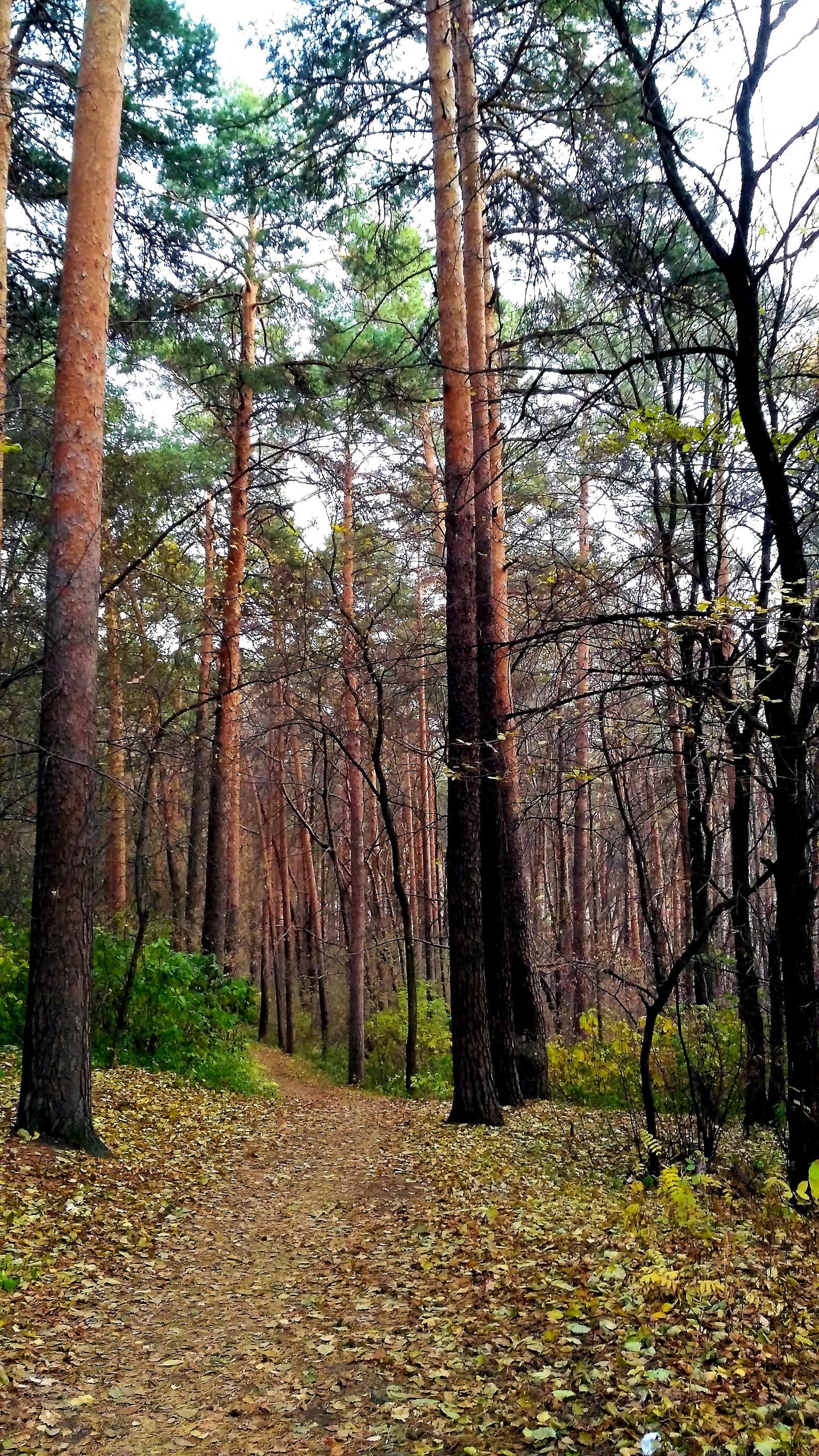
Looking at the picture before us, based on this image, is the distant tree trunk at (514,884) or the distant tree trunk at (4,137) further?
the distant tree trunk at (514,884)

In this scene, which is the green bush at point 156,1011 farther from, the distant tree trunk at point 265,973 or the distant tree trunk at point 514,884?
the distant tree trunk at point 265,973

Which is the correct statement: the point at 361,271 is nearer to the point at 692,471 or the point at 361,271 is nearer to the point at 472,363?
the point at 472,363

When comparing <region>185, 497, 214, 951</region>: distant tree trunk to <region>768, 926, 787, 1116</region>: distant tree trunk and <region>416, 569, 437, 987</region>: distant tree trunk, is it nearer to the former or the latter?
<region>416, 569, 437, 987</region>: distant tree trunk

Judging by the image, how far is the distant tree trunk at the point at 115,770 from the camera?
1645 cm

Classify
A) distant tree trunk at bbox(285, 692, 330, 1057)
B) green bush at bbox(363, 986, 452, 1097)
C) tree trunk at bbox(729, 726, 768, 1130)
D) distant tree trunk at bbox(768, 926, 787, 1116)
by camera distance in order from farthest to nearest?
distant tree trunk at bbox(285, 692, 330, 1057), green bush at bbox(363, 986, 452, 1097), tree trunk at bbox(729, 726, 768, 1130), distant tree trunk at bbox(768, 926, 787, 1116)

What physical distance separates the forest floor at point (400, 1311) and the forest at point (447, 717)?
0.03 meters

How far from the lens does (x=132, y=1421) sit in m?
3.51

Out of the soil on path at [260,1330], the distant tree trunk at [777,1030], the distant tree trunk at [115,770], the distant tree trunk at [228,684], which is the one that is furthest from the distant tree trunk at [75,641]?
the distant tree trunk at [115,770]

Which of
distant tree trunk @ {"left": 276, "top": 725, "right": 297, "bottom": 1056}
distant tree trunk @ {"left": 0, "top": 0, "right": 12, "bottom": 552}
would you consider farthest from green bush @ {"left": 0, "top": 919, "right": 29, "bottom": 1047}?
distant tree trunk @ {"left": 276, "top": 725, "right": 297, "bottom": 1056}

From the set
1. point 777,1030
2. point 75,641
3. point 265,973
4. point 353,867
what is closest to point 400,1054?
point 353,867

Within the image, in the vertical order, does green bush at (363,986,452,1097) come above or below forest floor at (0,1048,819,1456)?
below

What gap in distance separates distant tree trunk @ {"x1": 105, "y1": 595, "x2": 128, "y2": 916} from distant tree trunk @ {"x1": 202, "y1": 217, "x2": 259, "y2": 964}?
3.59m

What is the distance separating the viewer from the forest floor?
3.23 metres

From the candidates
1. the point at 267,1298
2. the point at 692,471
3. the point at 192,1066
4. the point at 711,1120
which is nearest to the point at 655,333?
the point at 692,471
